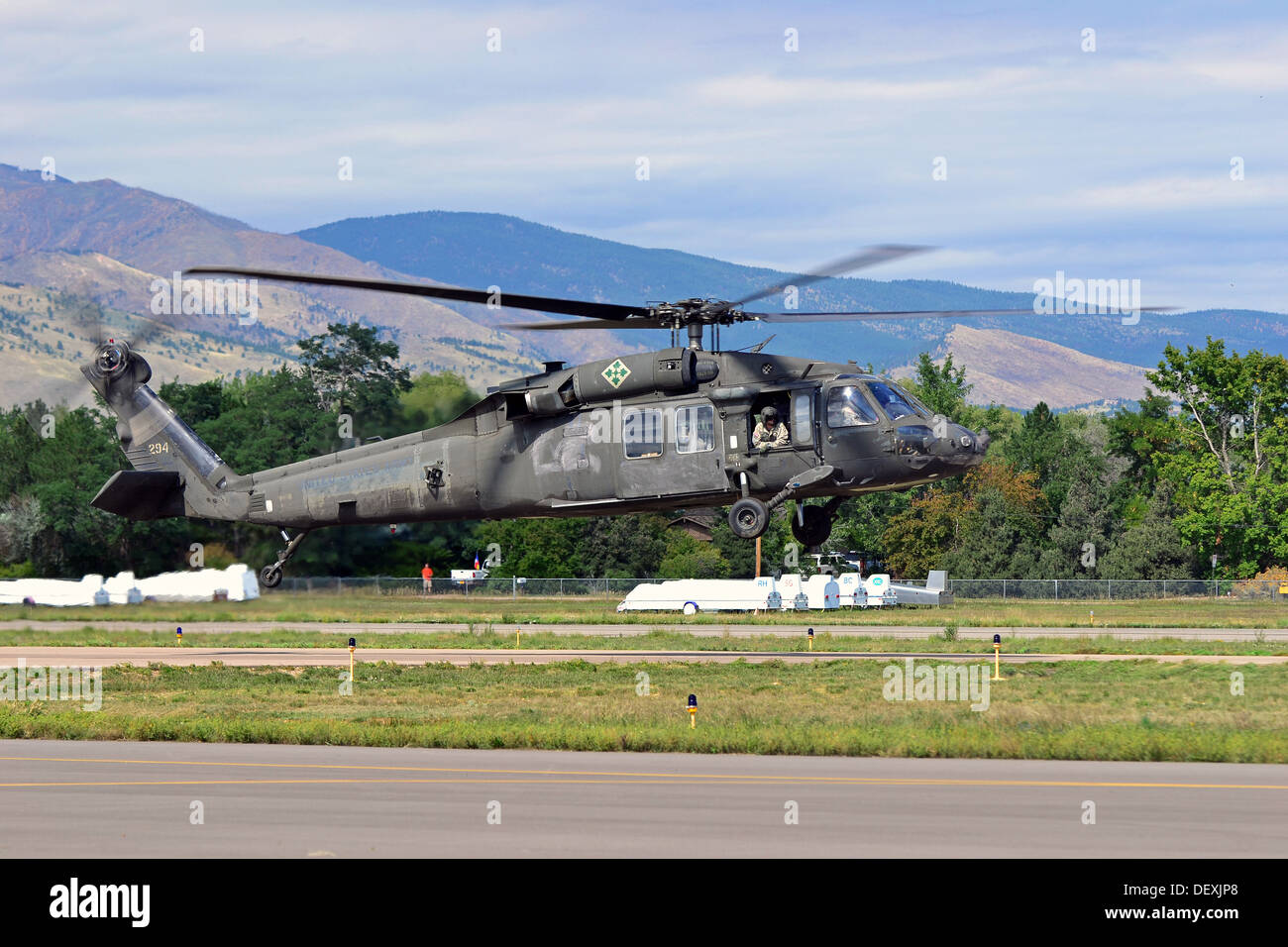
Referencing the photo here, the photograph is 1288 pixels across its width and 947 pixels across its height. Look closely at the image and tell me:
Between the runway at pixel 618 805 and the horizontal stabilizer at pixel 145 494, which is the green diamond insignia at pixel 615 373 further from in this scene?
the horizontal stabilizer at pixel 145 494

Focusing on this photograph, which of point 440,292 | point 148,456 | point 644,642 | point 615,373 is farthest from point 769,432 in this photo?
point 644,642

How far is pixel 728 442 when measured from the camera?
2547 cm

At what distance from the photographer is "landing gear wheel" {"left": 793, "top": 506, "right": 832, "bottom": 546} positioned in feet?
85.9

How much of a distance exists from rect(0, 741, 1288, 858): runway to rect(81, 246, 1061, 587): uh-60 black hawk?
746 cm

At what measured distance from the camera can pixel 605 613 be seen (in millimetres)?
57656

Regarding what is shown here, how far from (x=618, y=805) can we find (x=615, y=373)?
12.0 meters

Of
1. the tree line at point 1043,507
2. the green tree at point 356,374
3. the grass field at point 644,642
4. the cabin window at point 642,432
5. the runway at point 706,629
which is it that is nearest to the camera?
the cabin window at point 642,432

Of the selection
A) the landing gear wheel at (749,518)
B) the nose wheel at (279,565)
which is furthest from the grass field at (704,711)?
the landing gear wheel at (749,518)

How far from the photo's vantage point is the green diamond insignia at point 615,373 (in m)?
25.6

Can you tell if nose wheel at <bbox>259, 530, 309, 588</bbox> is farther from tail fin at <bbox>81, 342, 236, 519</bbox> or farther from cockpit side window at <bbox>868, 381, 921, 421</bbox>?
cockpit side window at <bbox>868, 381, 921, 421</bbox>

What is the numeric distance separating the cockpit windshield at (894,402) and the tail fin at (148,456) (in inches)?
563
